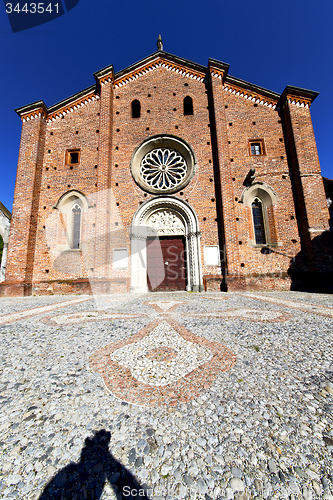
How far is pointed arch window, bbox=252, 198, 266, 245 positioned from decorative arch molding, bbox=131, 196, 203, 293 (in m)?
2.95

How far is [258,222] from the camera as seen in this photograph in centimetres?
1017

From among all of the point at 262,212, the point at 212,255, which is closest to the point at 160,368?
the point at 212,255

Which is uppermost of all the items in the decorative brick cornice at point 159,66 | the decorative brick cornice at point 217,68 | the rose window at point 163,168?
the decorative brick cornice at point 159,66

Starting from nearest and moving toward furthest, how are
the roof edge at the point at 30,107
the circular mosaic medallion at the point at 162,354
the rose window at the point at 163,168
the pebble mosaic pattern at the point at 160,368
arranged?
the pebble mosaic pattern at the point at 160,368
the circular mosaic medallion at the point at 162,354
the rose window at the point at 163,168
the roof edge at the point at 30,107

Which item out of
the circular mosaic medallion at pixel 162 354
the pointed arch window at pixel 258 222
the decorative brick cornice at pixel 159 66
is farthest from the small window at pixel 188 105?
the circular mosaic medallion at pixel 162 354

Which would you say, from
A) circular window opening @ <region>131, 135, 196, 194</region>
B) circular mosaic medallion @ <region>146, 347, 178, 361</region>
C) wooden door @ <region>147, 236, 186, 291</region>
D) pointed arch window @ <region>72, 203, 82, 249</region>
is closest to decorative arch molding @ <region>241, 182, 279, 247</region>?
circular window opening @ <region>131, 135, 196, 194</region>

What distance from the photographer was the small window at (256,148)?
1054 centimetres

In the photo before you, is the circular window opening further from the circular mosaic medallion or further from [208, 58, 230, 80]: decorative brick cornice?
the circular mosaic medallion

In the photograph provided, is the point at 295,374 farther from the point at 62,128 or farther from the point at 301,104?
the point at 62,128

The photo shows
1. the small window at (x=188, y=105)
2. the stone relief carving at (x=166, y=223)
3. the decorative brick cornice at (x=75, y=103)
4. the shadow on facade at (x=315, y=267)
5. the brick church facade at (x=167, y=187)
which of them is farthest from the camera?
the decorative brick cornice at (x=75, y=103)

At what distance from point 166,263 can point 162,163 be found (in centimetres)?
547

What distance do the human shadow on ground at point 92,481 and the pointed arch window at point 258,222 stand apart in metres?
10.4

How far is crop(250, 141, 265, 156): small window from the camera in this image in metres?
10.5

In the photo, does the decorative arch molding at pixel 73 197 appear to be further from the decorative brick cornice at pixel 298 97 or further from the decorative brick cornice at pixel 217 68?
the decorative brick cornice at pixel 298 97
